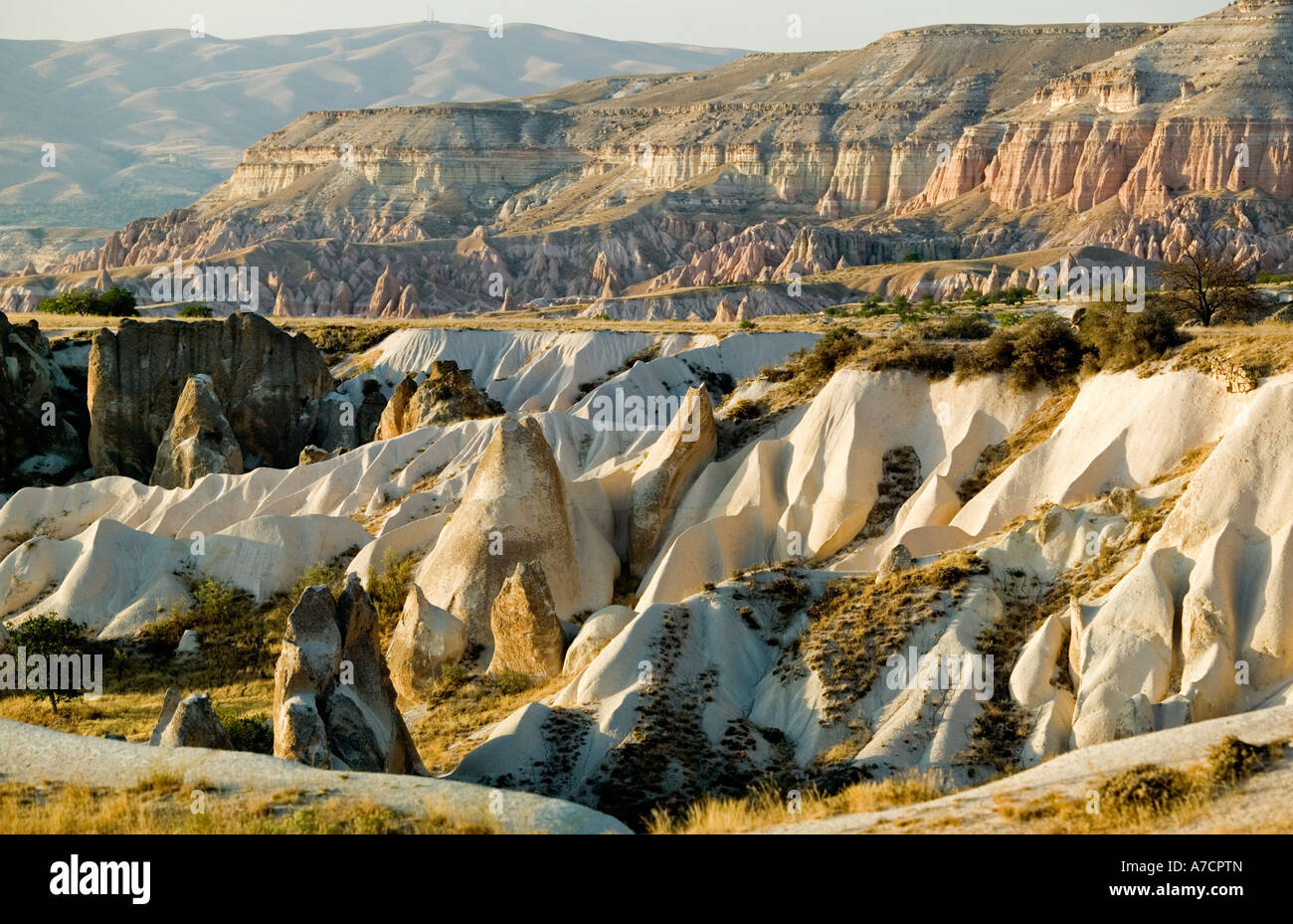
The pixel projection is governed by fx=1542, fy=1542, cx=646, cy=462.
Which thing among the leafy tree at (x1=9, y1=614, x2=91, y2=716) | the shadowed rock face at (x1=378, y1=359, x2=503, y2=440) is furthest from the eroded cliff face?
the leafy tree at (x1=9, y1=614, x2=91, y2=716)

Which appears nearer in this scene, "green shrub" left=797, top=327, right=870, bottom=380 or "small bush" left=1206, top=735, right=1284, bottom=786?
"small bush" left=1206, top=735, right=1284, bottom=786

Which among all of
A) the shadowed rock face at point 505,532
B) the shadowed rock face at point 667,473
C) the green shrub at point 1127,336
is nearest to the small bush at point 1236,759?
the green shrub at point 1127,336

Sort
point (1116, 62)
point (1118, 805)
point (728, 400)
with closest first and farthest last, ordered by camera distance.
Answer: point (1118, 805) < point (728, 400) < point (1116, 62)

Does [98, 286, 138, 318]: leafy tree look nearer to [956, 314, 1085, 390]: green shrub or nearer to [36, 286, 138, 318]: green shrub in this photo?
[36, 286, 138, 318]: green shrub

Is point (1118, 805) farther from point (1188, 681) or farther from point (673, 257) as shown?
point (673, 257)

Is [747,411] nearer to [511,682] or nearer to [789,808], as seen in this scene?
[511,682]

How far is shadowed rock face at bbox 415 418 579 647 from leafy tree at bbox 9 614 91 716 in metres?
8.58

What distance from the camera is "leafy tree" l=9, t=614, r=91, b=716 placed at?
1411 inches

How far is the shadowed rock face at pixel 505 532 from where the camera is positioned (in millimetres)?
35562

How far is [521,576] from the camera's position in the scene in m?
31.8

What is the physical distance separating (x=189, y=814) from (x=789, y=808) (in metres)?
7.35
